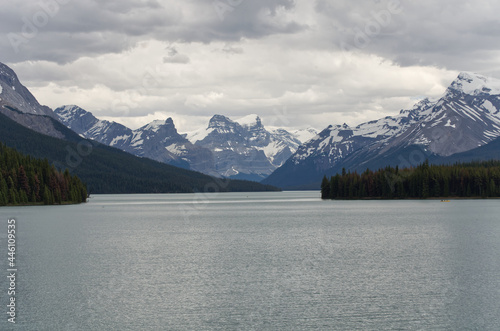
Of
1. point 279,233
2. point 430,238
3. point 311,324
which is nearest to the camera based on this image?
point 311,324

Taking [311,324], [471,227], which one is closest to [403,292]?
[311,324]

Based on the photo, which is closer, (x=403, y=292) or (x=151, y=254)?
(x=403, y=292)

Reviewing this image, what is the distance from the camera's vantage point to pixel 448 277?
63.9 m

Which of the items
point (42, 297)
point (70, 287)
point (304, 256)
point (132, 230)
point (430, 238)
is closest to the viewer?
point (42, 297)

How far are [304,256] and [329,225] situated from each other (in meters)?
57.5

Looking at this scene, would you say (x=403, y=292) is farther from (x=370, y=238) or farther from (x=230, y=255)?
(x=370, y=238)

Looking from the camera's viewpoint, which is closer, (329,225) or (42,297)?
(42,297)

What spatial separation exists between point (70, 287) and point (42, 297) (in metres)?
5.06

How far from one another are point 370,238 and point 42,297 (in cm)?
6577

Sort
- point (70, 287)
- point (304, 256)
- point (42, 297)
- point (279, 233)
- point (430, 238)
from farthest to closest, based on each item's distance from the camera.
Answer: point (279, 233) → point (430, 238) → point (304, 256) → point (70, 287) → point (42, 297)

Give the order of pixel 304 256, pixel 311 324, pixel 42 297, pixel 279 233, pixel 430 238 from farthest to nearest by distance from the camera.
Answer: pixel 279 233 → pixel 430 238 → pixel 304 256 → pixel 42 297 → pixel 311 324

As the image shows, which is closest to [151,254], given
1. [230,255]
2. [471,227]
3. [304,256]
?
[230,255]

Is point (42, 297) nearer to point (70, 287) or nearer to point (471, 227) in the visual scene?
point (70, 287)

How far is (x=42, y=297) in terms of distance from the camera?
5538cm
